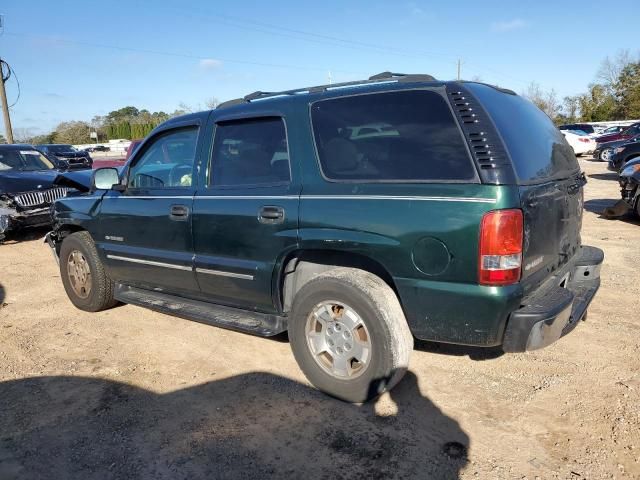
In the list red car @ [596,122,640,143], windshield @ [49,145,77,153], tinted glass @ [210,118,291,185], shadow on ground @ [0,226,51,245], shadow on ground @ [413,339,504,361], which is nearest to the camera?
tinted glass @ [210,118,291,185]

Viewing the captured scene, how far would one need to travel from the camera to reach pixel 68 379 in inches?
142

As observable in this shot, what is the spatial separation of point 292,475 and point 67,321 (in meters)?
3.32

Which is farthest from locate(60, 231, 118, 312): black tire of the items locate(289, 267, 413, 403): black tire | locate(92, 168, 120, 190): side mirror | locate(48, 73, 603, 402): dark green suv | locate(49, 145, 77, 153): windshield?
locate(49, 145, 77, 153): windshield

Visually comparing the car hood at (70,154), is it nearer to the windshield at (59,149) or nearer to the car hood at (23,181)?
the windshield at (59,149)

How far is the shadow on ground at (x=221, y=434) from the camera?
2.56m

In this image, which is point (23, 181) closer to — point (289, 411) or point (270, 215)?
point (270, 215)

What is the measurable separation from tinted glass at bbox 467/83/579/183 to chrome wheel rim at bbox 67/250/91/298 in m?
3.99

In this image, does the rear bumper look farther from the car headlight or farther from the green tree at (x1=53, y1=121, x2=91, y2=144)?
the green tree at (x1=53, y1=121, x2=91, y2=144)

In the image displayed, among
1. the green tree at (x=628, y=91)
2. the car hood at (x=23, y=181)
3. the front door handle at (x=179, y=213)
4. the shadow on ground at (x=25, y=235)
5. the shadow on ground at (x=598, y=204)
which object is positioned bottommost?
the shadow on ground at (x=598, y=204)

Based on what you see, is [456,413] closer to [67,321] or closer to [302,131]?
[302,131]

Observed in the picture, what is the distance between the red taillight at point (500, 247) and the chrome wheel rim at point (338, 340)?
0.80 metres

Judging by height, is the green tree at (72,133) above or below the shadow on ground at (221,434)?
above

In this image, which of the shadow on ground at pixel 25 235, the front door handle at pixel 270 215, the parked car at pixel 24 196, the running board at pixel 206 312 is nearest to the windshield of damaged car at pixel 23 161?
the parked car at pixel 24 196

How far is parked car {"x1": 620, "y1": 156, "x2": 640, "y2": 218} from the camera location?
800 centimetres
